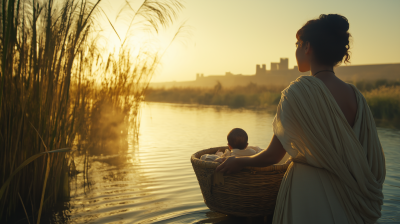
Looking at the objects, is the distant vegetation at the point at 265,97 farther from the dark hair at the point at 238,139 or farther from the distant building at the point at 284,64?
the distant building at the point at 284,64

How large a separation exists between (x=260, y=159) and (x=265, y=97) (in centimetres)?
1635

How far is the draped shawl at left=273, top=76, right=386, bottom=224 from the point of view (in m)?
1.35

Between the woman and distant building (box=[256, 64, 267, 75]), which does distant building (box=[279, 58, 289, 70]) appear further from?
the woman

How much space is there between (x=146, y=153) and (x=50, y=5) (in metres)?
3.05

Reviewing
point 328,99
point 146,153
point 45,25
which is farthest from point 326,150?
point 146,153

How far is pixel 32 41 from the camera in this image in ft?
6.84

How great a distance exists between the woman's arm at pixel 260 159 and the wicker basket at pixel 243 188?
99mm

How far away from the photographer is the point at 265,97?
57.5ft

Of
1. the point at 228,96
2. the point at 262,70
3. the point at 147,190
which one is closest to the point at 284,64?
the point at 262,70

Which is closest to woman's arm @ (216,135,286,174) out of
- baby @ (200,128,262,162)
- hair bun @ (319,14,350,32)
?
hair bun @ (319,14,350,32)

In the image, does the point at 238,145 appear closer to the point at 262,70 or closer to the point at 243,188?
the point at 243,188

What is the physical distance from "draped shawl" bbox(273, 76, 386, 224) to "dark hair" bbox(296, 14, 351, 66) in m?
0.15

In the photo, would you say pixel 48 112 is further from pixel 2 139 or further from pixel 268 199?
pixel 268 199

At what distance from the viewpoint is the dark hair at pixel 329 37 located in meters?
1.43
